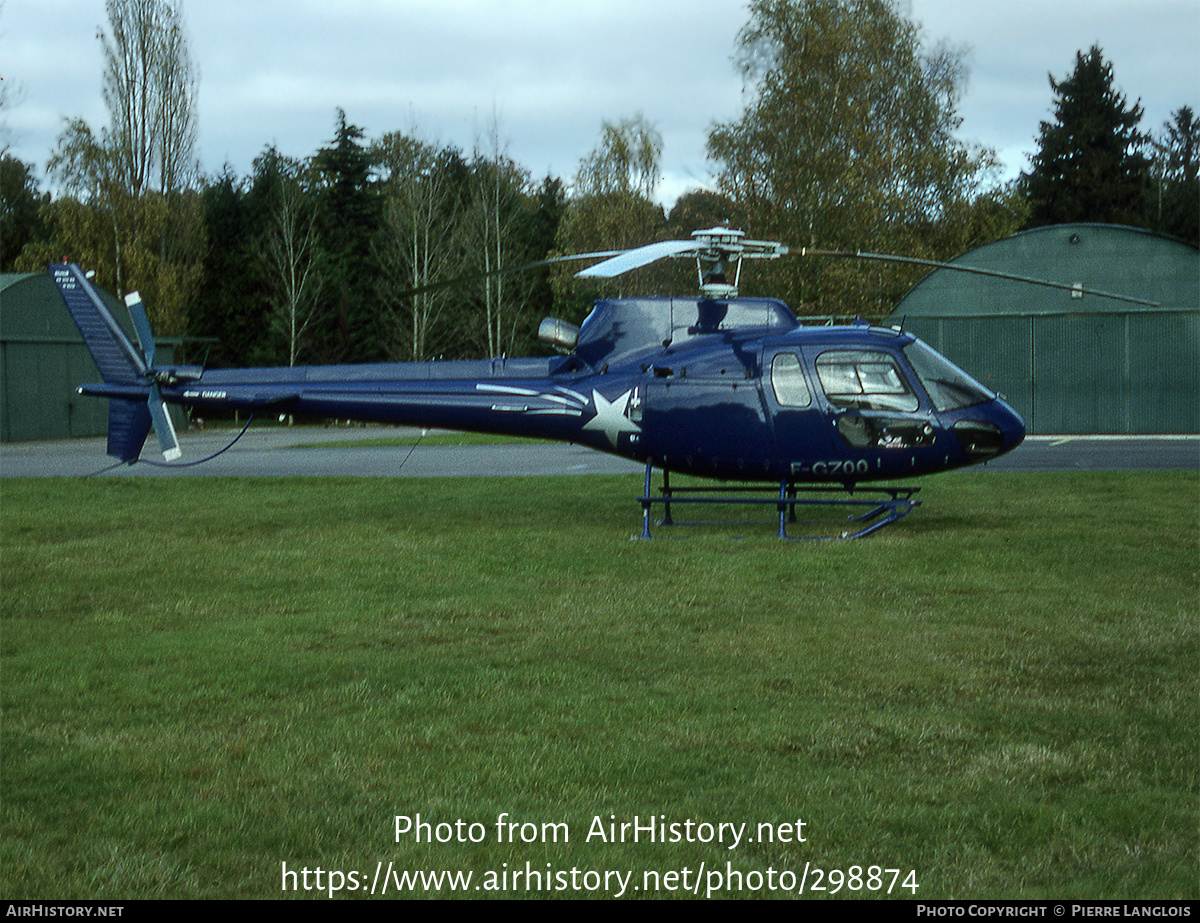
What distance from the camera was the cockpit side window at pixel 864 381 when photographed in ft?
37.8

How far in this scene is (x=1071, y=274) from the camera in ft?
97.6

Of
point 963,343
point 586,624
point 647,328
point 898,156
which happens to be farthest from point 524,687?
point 898,156

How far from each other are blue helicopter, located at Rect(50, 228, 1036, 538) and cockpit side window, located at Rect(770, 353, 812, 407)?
0.04 ft

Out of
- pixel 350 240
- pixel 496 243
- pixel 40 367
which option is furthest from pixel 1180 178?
pixel 40 367

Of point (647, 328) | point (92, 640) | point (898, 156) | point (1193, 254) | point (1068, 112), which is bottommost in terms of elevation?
point (92, 640)

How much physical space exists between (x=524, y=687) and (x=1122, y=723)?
2749 mm

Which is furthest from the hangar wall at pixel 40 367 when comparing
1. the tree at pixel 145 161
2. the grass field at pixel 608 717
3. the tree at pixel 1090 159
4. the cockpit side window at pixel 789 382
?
the tree at pixel 1090 159

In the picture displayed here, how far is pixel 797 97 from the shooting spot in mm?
37531

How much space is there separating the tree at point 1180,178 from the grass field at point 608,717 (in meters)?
41.3

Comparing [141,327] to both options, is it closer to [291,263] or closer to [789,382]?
[789,382]

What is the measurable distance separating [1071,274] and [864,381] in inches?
814

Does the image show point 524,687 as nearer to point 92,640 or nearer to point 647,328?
point 92,640

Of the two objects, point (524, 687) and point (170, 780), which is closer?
point (170, 780)
